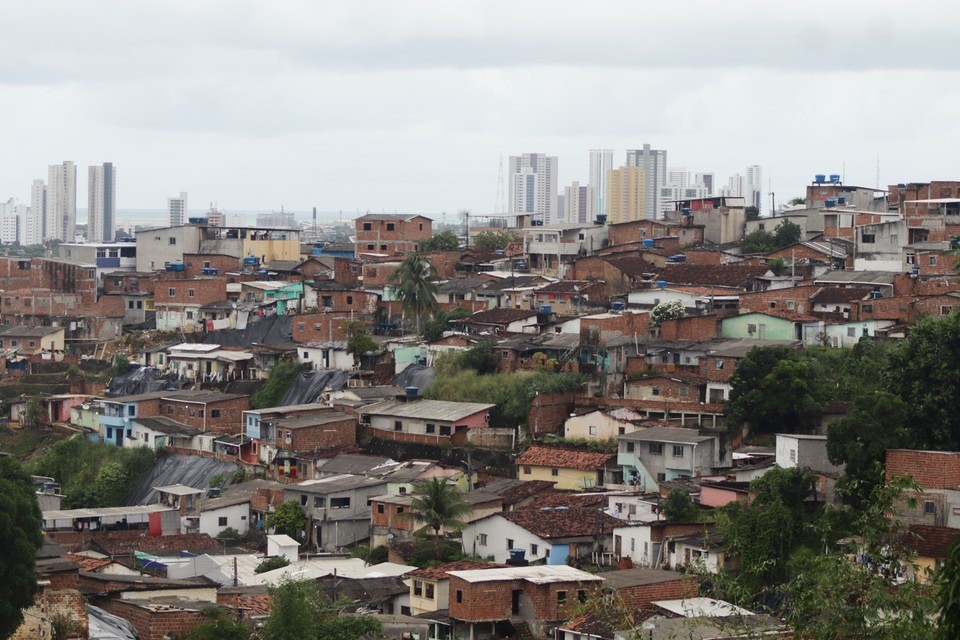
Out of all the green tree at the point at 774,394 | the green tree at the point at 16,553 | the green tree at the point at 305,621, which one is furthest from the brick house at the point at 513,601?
the green tree at the point at 774,394

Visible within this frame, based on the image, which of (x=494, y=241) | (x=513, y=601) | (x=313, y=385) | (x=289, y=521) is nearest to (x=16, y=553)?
(x=513, y=601)

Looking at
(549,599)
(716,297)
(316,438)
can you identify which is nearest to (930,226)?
(716,297)

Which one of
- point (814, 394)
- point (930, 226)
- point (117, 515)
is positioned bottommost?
point (117, 515)

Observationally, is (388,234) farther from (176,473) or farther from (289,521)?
(289,521)

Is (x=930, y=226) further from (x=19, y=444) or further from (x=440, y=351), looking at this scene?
(x=19, y=444)

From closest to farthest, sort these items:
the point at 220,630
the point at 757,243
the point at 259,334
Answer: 1. the point at 220,630
2. the point at 259,334
3. the point at 757,243

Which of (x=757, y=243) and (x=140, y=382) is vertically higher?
(x=757, y=243)
